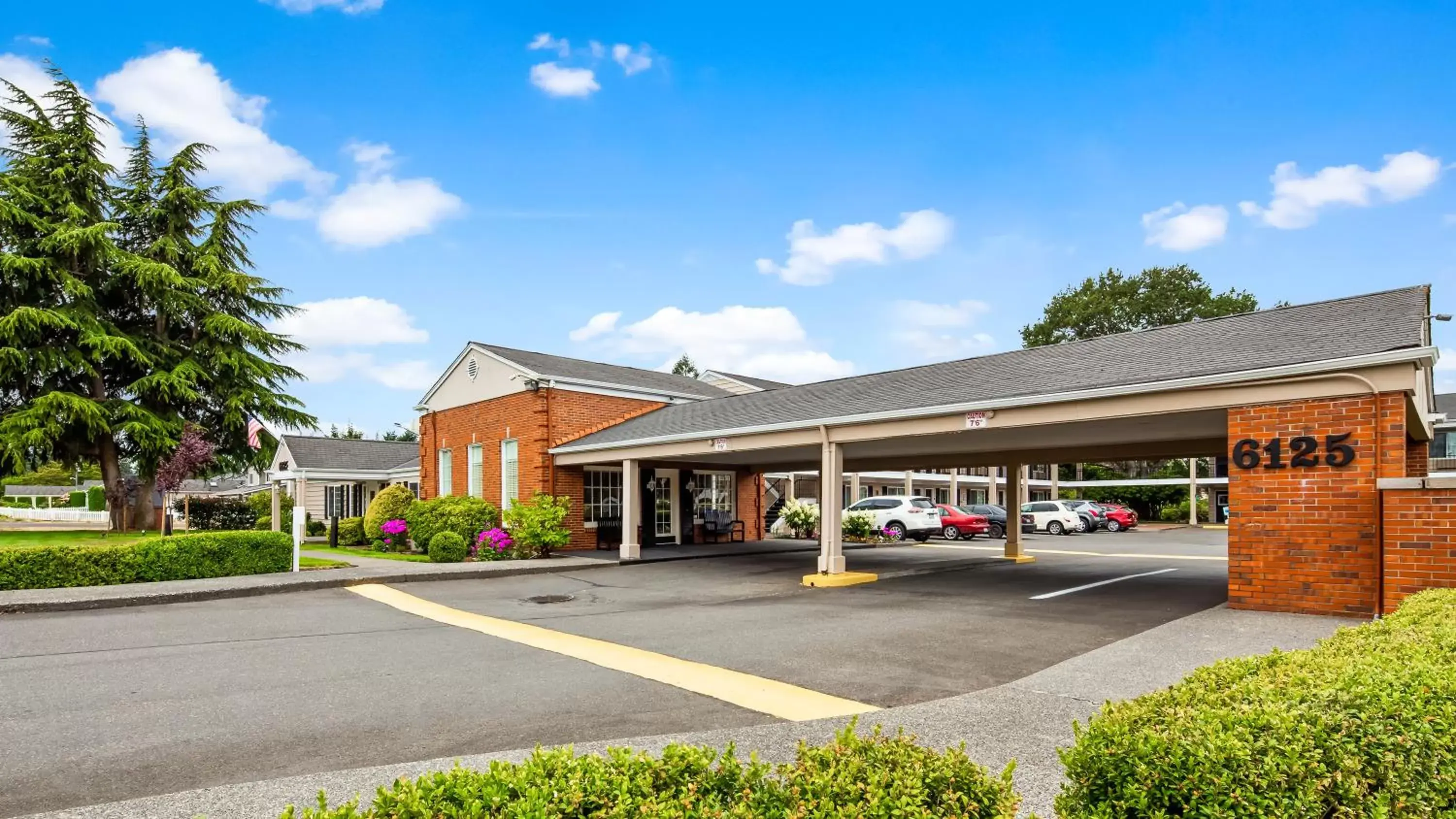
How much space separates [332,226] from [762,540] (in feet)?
51.8

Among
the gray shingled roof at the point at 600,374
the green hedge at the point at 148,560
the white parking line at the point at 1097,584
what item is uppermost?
the gray shingled roof at the point at 600,374

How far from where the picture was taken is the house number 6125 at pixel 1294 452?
29.4 feet

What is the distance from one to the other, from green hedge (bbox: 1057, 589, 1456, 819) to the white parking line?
31.9 ft

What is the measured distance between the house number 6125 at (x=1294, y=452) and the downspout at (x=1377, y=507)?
0.77 feet

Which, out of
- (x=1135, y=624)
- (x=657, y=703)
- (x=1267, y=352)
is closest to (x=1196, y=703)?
(x=657, y=703)

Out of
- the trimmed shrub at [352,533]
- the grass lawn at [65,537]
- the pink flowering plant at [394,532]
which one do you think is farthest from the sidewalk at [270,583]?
the grass lawn at [65,537]

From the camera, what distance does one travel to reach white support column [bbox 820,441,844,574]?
14727 millimetres

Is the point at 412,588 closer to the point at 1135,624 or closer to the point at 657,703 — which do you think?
the point at 657,703

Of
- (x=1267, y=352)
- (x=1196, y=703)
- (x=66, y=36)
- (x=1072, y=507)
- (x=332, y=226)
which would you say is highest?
(x=66, y=36)

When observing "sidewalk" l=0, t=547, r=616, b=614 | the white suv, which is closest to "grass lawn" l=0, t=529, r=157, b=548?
"sidewalk" l=0, t=547, r=616, b=614

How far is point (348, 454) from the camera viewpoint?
35031mm

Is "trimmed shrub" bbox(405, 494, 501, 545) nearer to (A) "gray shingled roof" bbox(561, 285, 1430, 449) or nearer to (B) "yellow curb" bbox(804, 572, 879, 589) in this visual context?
(A) "gray shingled roof" bbox(561, 285, 1430, 449)

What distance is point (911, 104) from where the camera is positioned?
56.5 feet

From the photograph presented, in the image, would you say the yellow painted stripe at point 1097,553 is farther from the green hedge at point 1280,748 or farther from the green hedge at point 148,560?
the green hedge at point 1280,748
